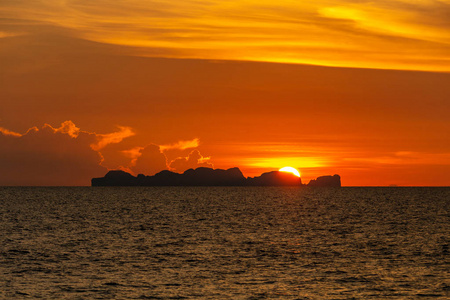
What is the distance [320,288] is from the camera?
44438mm

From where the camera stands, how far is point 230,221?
112 metres

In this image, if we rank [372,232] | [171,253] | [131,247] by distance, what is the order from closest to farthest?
[171,253]
[131,247]
[372,232]

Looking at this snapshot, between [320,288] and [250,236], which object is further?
[250,236]

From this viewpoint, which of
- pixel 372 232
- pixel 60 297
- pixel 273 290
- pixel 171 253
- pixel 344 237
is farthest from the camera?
pixel 372 232

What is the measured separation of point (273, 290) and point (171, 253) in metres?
21.9

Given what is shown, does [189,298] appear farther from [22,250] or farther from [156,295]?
[22,250]

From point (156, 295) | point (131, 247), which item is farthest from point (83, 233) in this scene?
point (156, 295)

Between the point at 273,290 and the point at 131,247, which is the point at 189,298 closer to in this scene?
the point at 273,290

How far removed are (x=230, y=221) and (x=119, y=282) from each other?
218 feet

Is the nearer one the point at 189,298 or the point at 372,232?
the point at 189,298

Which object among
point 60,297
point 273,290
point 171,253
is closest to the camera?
point 60,297

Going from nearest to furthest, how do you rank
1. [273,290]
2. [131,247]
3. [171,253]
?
1. [273,290]
2. [171,253]
3. [131,247]

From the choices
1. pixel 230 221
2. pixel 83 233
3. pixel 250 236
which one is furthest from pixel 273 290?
pixel 230 221

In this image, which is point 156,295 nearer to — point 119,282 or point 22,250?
point 119,282
